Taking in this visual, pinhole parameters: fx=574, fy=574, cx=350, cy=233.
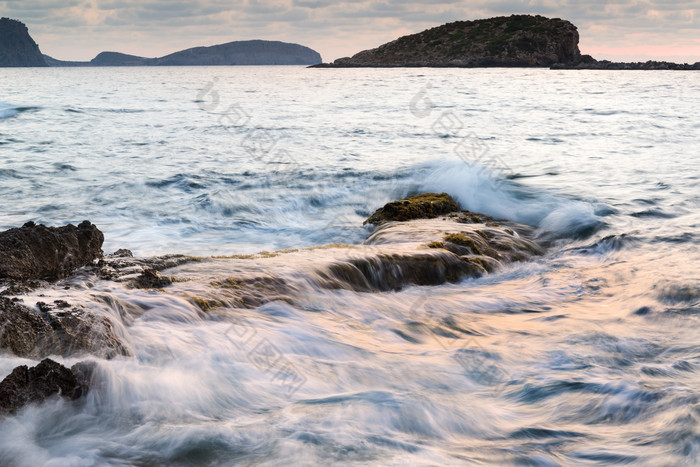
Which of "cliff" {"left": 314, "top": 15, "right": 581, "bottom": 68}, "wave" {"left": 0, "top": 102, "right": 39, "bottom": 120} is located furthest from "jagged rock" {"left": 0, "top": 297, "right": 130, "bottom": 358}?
"cliff" {"left": 314, "top": 15, "right": 581, "bottom": 68}

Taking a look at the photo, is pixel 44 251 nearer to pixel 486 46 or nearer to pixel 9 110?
pixel 9 110

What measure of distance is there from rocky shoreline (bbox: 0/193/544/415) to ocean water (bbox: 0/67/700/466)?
111mm

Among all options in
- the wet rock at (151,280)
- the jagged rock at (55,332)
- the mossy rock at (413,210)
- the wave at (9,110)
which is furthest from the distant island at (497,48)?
the jagged rock at (55,332)

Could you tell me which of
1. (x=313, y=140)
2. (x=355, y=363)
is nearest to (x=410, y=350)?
(x=355, y=363)

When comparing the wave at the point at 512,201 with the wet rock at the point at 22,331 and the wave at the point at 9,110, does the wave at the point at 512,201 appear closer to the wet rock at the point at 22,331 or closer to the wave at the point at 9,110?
the wet rock at the point at 22,331

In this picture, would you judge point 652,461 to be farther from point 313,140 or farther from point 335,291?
point 313,140

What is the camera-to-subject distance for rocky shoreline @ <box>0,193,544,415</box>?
3.36m

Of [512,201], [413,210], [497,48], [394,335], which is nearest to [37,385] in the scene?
[394,335]

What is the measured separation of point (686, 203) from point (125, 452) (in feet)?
33.9

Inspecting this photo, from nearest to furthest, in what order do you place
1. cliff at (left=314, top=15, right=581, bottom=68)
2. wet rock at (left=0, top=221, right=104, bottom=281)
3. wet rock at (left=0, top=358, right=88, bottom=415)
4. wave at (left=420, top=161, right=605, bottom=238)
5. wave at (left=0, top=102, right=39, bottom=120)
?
1. wet rock at (left=0, top=358, right=88, bottom=415)
2. wet rock at (left=0, top=221, right=104, bottom=281)
3. wave at (left=420, top=161, right=605, bottom=238)
4. wave at (left=0, top=102, right=39, bottom=120)
5. cliff at (left=314, top=15, right=581, bottom=68)

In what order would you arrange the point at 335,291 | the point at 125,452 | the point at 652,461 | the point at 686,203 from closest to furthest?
the point at 125,452 → the point at 652,461 → the point at 335,291 → the point at 686,203

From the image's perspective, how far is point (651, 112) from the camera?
25.5 m

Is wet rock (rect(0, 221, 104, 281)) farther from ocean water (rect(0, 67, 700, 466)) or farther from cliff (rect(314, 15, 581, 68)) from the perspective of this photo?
cliff (rect(314, 15, 581, 68))

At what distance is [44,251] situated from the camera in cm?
465
